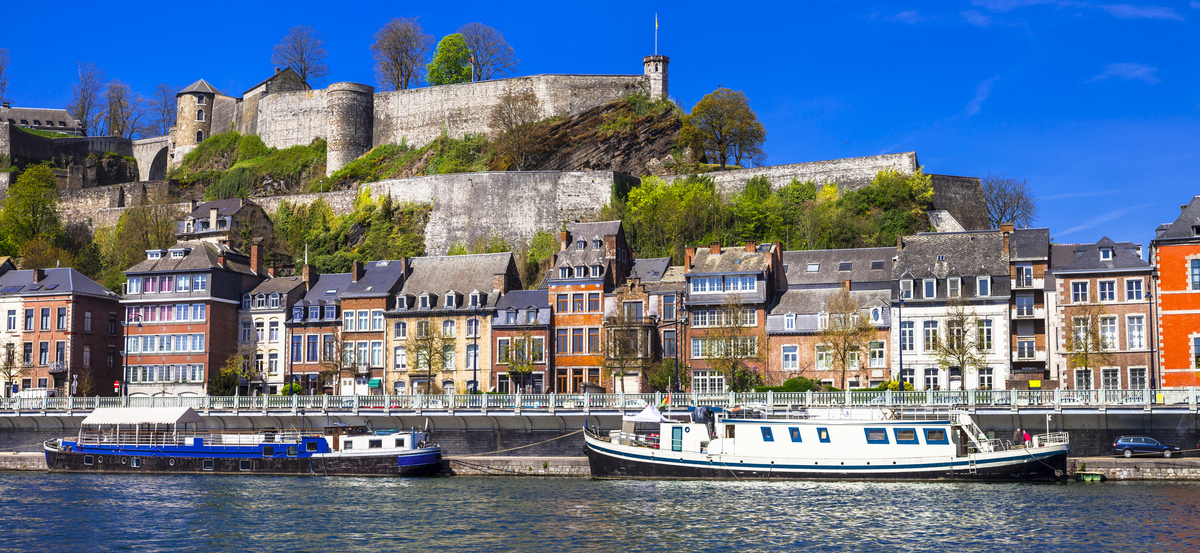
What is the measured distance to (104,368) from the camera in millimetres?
65375

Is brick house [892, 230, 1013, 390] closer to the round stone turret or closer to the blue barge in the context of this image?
the blue barge

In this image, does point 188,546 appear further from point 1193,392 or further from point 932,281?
point 932,281

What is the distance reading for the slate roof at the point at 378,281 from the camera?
208 feet

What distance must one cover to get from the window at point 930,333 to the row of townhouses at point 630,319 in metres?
0.06

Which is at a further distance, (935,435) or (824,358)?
(824,358)

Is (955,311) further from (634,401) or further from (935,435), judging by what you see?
(634,401)

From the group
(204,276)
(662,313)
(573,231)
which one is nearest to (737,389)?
(662,313)

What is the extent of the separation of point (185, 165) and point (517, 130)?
33.8m

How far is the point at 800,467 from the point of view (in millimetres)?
39469

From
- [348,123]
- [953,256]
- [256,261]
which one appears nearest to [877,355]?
[953,256]

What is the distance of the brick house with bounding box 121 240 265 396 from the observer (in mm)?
63938

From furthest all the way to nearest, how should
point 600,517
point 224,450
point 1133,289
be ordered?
1. point 1133,289
2. point 224,450
3. point 600,517

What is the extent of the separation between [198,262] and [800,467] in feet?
126

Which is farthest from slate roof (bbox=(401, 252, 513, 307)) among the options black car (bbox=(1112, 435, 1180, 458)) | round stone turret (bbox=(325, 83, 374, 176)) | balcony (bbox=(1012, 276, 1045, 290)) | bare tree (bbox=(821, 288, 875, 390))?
black car (bbox=(1112, 435, 1180, 458))
